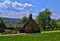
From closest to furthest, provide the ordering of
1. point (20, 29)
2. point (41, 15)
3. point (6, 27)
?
point (20, 29)
point (6, 27)
point (41, 15)

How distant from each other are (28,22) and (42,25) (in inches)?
609

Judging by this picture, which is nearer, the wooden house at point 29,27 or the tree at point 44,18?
the wooden house at point 29,27

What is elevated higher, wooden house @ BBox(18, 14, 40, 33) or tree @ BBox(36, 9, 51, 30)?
tree @ BBox(36, 9, 51, 30)

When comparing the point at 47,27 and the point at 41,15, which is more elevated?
the point at 41,15

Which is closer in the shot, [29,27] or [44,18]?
[29,27]

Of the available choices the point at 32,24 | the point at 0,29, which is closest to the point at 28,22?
the point at 32,24

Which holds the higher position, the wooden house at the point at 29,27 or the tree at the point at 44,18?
the tree at the point at 44,18

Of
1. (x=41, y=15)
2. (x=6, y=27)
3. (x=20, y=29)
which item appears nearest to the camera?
(x=20, y=29)

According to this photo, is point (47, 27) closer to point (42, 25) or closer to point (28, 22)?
point (42, 25)

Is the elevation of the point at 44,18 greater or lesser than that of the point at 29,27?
greater

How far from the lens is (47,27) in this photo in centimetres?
8250

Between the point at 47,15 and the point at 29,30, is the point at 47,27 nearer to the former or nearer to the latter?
the point at 47,15

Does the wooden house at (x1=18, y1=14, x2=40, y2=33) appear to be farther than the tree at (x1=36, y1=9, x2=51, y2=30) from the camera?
No

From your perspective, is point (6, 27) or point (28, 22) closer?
point (28, 22)
